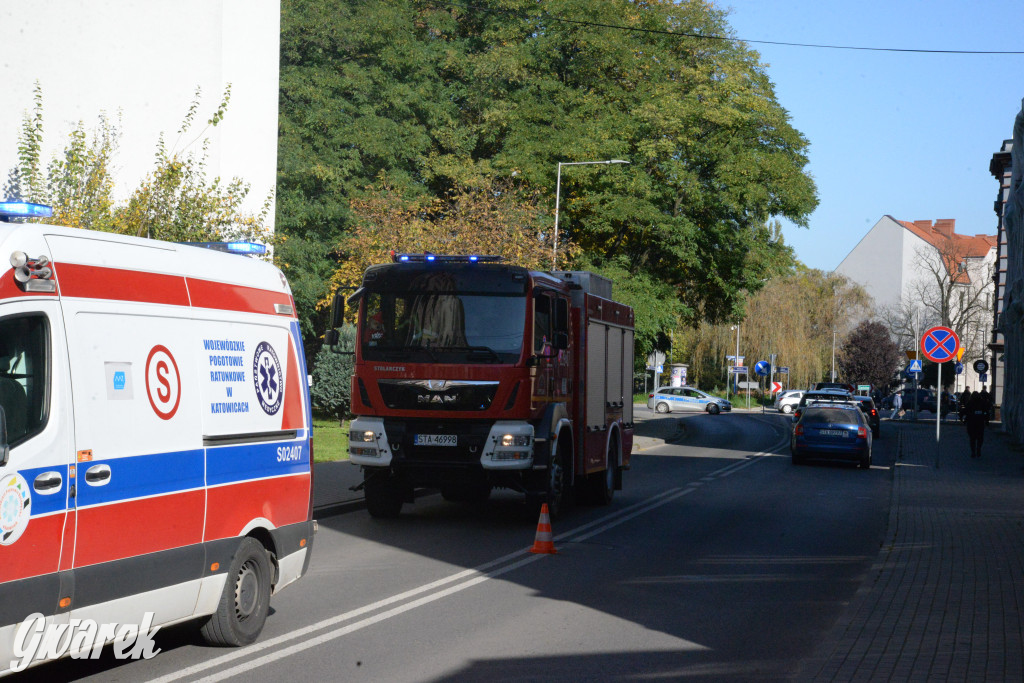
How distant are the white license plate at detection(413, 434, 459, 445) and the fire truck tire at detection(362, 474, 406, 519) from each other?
89 cm

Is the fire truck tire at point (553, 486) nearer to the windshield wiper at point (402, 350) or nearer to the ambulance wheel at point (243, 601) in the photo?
the windshield wiper at point (402, 350)

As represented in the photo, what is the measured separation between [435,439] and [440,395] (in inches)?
20.2

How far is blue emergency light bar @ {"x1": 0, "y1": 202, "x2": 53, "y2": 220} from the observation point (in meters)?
6.16

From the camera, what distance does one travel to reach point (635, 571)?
10773 millimetres

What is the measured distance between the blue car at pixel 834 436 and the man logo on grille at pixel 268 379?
68.0 feet

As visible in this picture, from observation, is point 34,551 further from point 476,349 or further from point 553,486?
point 553,486

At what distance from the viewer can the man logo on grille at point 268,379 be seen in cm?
766

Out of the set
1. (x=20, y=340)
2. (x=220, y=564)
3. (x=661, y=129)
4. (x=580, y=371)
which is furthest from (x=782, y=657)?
(x=661, y=129)

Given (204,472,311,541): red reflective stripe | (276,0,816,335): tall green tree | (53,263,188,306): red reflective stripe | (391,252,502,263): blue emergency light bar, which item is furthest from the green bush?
(53,263,188,306): red reflective stripe

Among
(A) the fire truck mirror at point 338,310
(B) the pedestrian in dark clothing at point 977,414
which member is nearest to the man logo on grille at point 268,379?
(A) the fire truck mirror at point 338,310

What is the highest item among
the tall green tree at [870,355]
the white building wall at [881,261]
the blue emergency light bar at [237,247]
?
the white building wall at [881,261]

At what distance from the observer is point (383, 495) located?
46.7 ft

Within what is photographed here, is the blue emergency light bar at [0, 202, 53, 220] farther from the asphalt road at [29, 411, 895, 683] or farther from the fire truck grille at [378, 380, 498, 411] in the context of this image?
the fire truck grille at [378, 380, 498, 411]

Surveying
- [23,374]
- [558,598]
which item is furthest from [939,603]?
[23,374]
